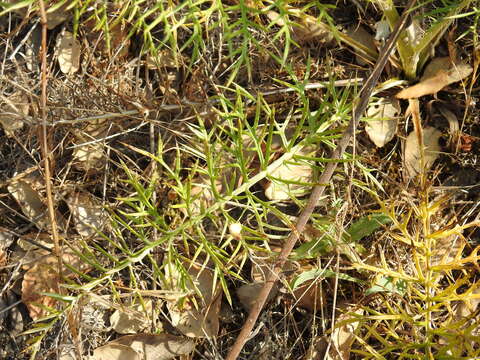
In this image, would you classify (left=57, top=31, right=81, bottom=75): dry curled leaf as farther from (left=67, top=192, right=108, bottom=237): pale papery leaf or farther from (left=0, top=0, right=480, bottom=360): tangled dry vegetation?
(left=67, top=192, right=108, bottom=237): pale papery leaf

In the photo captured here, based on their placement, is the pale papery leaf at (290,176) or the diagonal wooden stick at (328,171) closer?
the diagonal wooden stick at (328,171)

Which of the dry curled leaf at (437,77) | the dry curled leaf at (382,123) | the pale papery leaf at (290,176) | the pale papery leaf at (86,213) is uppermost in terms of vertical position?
the dry curled leaf at (437,77)

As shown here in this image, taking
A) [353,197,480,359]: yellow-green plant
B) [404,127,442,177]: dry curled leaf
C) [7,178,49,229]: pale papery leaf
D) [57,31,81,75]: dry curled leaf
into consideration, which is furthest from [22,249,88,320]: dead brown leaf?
[404,127,442,177]: dry curled leaf

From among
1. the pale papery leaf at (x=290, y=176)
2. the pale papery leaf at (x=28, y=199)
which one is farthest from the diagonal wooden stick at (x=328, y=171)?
the pale papery leaf at (x=28, y=199)

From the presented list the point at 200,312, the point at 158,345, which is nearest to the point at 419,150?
the point at 200,312

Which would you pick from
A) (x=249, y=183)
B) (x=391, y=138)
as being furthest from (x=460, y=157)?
(x=249, y=183)

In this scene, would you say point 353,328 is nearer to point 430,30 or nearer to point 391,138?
point 391,138

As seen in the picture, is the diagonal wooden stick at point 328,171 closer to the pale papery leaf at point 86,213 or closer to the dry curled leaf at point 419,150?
the dry curled leaf at point 419,150

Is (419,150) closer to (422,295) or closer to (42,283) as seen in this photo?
(422,295)
